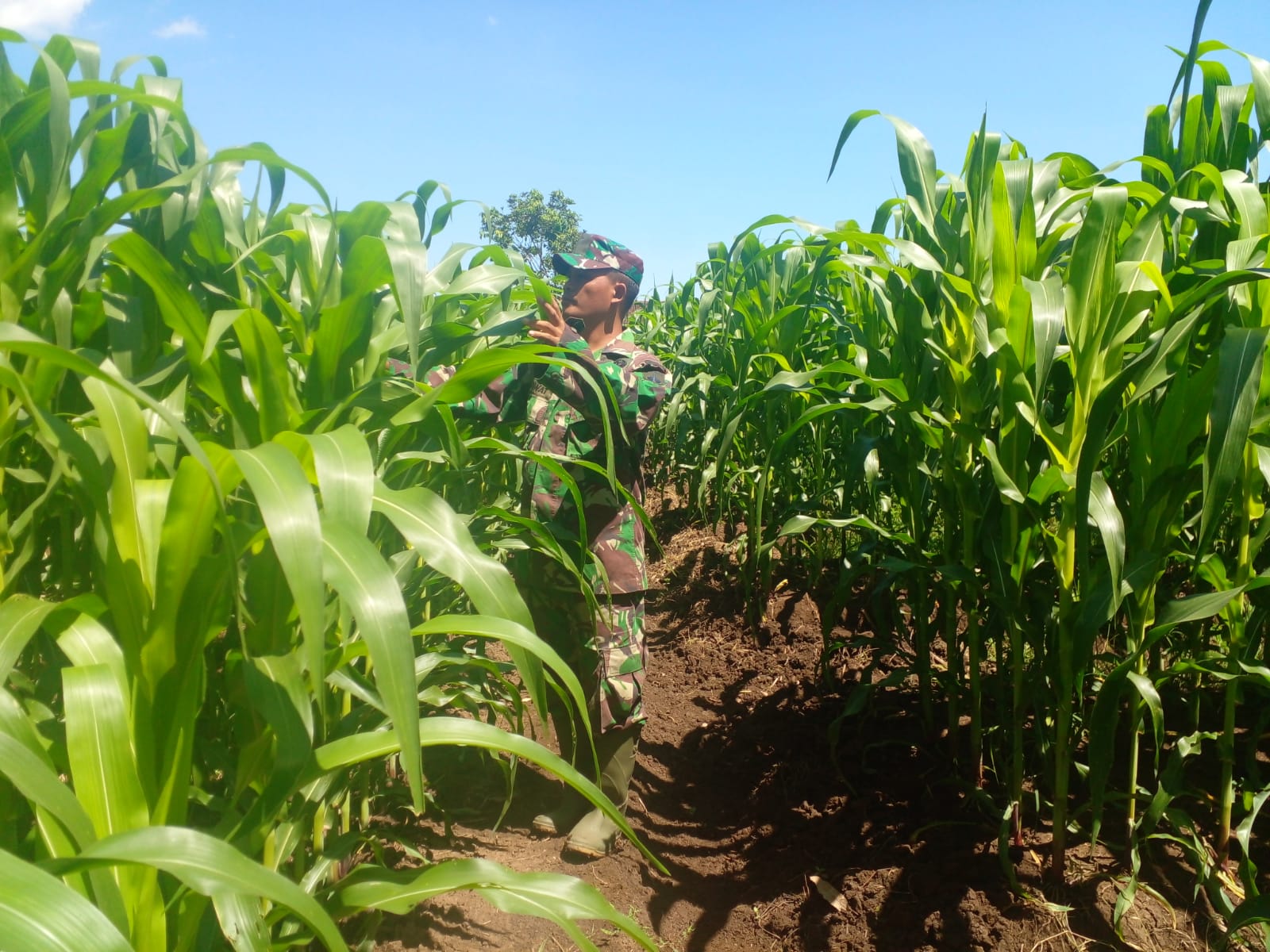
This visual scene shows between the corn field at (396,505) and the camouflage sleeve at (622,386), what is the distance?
0.62 ft

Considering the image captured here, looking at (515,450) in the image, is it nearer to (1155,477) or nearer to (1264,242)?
(1155,477)

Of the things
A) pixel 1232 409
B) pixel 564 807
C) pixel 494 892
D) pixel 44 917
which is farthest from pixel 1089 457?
pixel 564 807

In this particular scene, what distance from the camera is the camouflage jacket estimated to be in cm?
237

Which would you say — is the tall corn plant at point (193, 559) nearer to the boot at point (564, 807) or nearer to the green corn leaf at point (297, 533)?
the green corn leaf at point (297, 533)

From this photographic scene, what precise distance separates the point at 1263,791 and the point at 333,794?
68.4 inches

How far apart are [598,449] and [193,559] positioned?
67.6 inches

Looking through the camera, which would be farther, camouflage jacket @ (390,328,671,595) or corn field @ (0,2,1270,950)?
camouflage jacket @ (390,328,671,595)

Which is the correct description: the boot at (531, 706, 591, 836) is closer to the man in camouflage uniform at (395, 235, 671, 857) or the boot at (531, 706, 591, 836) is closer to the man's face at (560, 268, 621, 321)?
the man in camouflage uniform at (395, 235, 671, 857)

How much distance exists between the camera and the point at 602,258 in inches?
101

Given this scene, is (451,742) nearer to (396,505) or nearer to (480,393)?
(396,505)

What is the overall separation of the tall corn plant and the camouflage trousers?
103cm

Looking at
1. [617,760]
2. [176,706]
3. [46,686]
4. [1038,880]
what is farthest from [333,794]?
[1038,880]

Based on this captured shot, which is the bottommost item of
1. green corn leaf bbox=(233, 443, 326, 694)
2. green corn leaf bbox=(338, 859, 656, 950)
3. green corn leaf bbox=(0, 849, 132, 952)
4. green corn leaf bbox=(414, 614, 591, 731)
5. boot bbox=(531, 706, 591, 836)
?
boot bbox=(531, 706, 591, 836)

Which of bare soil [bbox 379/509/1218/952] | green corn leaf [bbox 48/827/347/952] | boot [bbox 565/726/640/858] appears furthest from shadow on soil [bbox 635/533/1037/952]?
green corn leaf [bbox 48/827/347/952]
